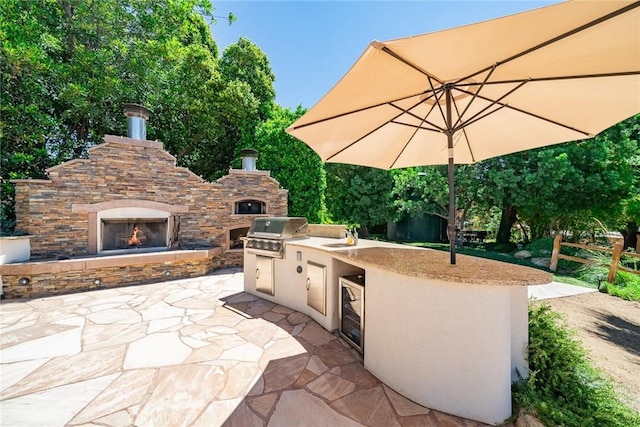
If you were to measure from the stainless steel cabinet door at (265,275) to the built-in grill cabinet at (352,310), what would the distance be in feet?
5.22

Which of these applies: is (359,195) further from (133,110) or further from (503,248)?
(133,110)

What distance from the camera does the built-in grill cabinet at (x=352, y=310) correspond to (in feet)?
8.69

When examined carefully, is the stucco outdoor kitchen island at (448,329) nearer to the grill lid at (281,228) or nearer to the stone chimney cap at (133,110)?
the grill lid at (281,228)

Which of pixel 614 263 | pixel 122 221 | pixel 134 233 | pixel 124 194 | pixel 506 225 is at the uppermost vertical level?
A: pixel 124 194

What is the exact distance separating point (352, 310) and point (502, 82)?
269 centimetres

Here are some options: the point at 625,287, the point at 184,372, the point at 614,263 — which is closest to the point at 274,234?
the point at 184,372

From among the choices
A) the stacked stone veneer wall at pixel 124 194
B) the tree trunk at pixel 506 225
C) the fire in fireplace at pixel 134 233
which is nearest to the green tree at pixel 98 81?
the stacked stone veneer wall at pixel 124 194

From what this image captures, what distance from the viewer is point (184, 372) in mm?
2424

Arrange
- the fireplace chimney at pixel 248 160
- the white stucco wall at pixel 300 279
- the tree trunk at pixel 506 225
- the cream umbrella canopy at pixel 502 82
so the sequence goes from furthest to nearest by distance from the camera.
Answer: the tree trunk at pixel 506 225
the fireplace chimney at pixel 248 160
the white stucco wall at pixel 300 279
the cream umbrella canopy at pixel 502 82

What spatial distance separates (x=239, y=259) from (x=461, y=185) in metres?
8.69

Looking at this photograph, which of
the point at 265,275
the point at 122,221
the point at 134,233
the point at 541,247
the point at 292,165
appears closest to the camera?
the point at 265,275

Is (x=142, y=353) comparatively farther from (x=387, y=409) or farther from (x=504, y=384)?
(x=504, y=384)

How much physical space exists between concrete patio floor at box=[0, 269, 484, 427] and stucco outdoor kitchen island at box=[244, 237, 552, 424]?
185 mm

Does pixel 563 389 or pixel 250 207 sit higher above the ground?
pixel 250 207
